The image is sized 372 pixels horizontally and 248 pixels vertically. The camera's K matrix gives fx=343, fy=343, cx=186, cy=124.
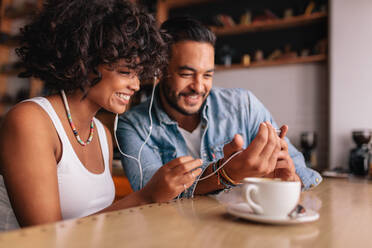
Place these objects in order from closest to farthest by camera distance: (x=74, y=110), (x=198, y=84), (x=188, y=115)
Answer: (x=74, y=110)
(x=198, y=84)
(x=188, y=115)

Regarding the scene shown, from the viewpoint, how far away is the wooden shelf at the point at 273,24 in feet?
9.00

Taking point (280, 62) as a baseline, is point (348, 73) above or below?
below

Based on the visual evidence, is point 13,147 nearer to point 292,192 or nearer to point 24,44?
point 24,44

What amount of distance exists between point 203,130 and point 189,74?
0.83 feet

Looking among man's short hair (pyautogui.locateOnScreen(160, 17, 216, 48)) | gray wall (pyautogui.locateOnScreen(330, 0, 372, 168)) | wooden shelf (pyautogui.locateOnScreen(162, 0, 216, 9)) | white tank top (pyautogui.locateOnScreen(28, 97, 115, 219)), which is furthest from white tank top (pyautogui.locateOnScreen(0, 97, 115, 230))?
wooden shelf (pyautogui.locateOnScreen(162, 0, 216, 9))


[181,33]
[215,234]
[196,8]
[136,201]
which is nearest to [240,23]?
[196,8]

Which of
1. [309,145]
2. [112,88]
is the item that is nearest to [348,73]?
[309,145]

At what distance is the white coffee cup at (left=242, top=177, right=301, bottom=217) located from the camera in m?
0.64

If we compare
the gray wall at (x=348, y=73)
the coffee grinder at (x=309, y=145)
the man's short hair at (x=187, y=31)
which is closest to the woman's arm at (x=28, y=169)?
the man's short hair at (x=187, y=31)

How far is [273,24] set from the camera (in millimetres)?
2883

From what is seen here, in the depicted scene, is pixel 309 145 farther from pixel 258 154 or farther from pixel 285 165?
pixel 258 154

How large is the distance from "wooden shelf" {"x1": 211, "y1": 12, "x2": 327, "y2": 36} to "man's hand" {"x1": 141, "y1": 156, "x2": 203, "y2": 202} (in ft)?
7.53

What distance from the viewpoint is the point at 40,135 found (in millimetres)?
893

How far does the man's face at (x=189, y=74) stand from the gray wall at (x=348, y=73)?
1.45 metres
